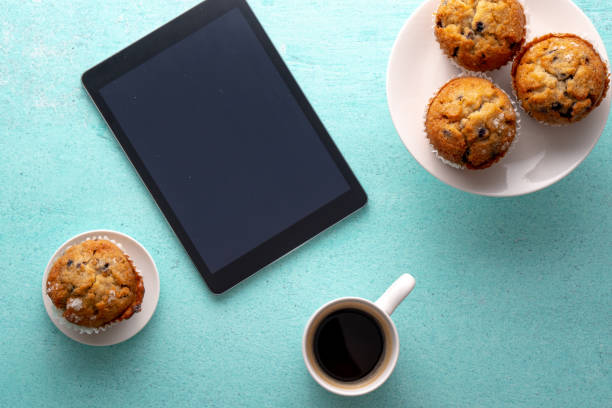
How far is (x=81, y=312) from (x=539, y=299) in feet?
3.07

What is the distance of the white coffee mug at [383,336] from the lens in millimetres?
996

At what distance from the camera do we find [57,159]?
1165 mm

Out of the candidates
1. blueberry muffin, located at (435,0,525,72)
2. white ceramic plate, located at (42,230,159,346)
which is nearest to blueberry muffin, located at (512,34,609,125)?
blueberry muffin, located at (435,0,525,72)

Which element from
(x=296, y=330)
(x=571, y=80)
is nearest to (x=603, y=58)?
(x=571, y=80)

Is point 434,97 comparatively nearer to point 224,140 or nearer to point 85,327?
point 224,140

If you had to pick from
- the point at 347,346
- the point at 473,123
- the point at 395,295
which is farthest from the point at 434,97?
the point at 347,346

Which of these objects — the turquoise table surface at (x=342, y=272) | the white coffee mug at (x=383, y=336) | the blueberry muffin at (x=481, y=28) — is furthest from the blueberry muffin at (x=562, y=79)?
the white coffee mug at (x=383, y=336)

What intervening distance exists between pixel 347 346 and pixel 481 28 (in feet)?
2.09

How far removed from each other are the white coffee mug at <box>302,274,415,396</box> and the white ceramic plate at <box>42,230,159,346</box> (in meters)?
0.34

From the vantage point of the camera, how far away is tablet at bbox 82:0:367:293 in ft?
3.71

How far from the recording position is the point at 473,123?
0.92 metres

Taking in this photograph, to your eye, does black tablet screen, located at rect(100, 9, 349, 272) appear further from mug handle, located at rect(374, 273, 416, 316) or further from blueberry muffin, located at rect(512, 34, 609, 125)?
blueberry muffin, located at rect(512, 34, 609, 125)

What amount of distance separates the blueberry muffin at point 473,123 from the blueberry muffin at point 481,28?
0.05 meters

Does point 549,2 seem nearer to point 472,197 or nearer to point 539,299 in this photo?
point 472,197
